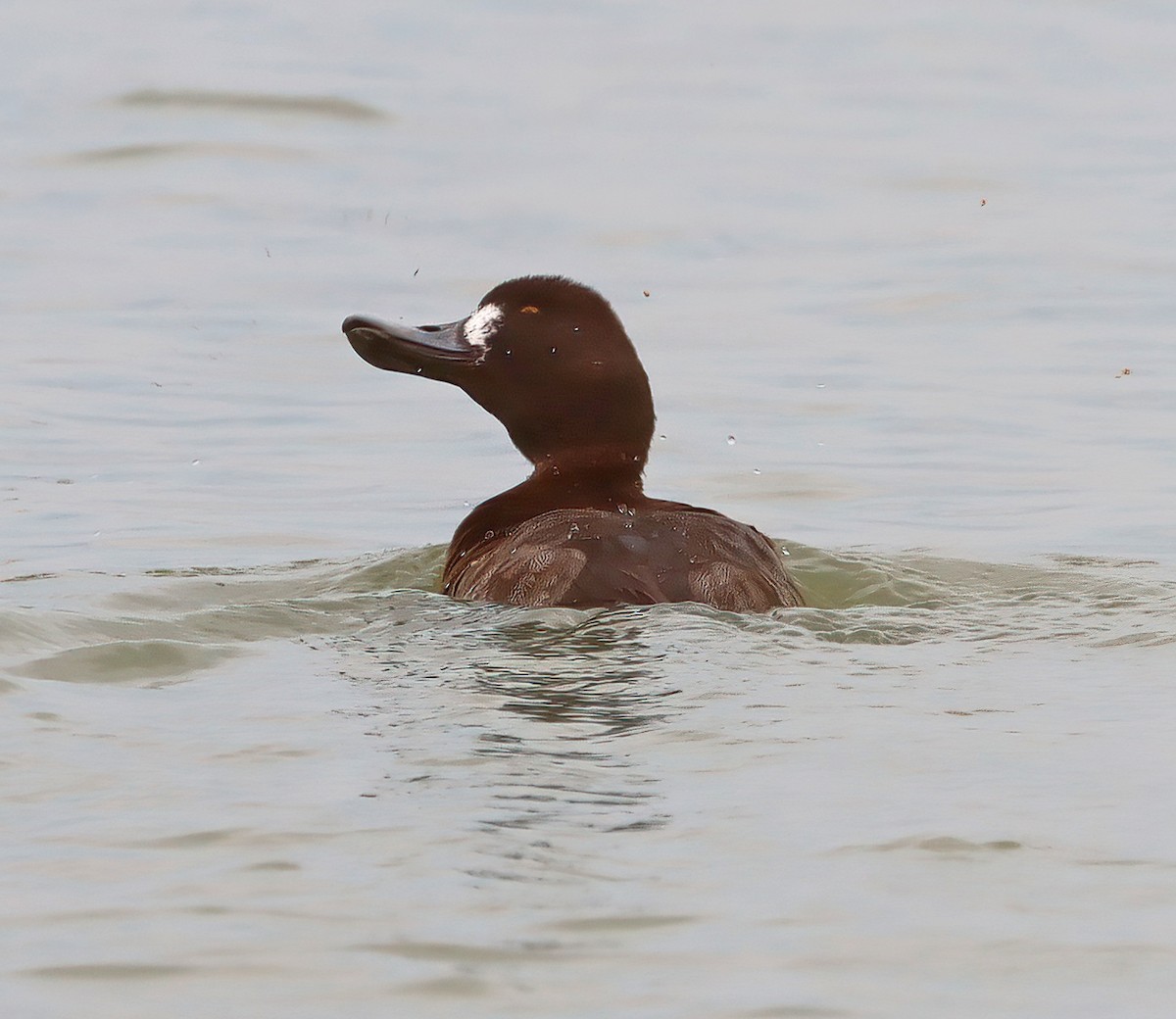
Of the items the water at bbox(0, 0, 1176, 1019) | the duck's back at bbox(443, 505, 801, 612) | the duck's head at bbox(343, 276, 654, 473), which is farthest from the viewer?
the duck's head at bbox(343, 276, 654, 473)

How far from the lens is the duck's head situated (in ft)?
21.3

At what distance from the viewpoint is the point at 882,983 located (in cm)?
322

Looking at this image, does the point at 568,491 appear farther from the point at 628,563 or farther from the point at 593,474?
the point at 628,563

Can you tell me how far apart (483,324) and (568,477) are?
628 mm

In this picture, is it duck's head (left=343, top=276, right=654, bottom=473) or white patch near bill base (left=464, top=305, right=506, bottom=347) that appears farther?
white patch near bill base (left=464, top=305, right=506, bottom=347)

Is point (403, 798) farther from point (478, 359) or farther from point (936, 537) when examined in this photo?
point (936, 537)

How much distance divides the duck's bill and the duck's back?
1.01 m

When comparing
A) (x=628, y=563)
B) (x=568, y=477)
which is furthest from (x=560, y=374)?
(x=628, y=563)

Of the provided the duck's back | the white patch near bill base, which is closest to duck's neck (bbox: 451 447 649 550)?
the duck's back

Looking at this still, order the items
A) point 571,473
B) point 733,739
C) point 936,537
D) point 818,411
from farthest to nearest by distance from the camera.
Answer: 1. point 818,411
2. point 936,537
3. point 571,473
4. point 733,739

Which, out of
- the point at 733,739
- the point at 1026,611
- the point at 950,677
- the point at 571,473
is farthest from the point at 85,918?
the point at 1026,611

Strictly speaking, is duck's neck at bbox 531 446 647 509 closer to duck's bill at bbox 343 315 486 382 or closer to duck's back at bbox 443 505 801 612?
duck's back at bbox 443 505 801 612

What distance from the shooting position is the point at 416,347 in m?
6.93

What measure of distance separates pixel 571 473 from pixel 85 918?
3.19 m
